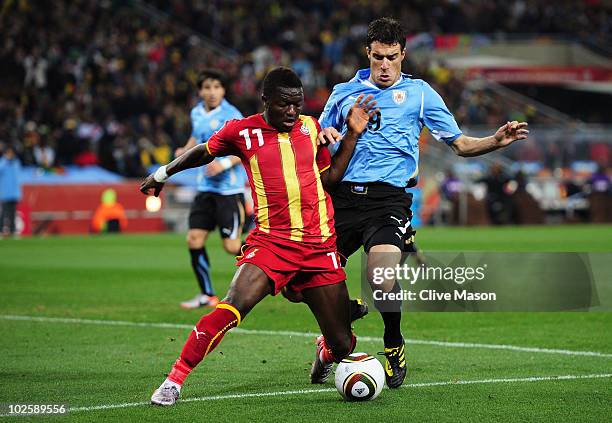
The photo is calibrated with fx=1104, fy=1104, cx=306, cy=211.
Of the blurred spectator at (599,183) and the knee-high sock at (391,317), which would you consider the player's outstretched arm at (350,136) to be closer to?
the knee-high sock at (391,317)

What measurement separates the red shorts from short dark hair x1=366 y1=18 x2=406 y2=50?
5.27 feet

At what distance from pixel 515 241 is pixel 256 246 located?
59.4ft

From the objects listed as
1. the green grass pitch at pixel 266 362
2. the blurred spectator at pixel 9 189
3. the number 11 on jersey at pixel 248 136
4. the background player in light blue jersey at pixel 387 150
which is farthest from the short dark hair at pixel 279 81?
the blurred spectator at pixel 9 189

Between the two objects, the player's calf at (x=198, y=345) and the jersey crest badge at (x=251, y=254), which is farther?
the jersey crest badge at (x=251, y=254)

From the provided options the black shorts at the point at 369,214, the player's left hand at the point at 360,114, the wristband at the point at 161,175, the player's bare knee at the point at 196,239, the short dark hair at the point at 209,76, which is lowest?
the player's bare knee at the point at 196,239

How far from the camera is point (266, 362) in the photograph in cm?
857

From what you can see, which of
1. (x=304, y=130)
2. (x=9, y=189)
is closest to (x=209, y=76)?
(x=304, y=130)

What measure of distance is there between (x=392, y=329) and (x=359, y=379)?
0.90m

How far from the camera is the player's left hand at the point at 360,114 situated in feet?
23.4

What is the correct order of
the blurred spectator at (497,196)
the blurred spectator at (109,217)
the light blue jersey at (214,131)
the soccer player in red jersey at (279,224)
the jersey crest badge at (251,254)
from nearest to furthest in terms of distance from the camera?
1. the soccer player in red jersey at (279,224)
2. the jersey crest badge at (251,254)
3. the light blue jersey at (214,131)
4. the blurred spectator at (109,217)
5. the blurred spectator at (497,196)

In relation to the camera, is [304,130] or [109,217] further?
[109,217]

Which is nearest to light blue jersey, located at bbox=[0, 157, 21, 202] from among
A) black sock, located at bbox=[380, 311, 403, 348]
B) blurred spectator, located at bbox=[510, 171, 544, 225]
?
blurred spectator, located at bbox=[510, 171, 544, 225]

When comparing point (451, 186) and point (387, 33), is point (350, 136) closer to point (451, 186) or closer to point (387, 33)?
point (387, 33)

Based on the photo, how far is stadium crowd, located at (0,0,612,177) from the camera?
95.3 feet
